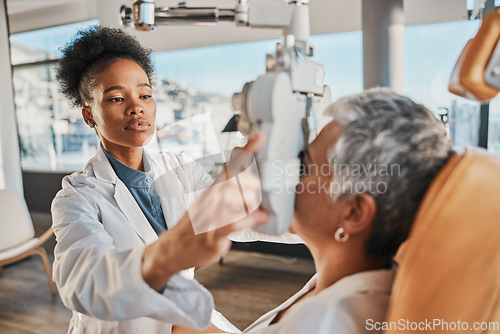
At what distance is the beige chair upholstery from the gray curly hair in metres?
2.95

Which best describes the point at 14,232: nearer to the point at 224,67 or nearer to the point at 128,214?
the point at 224,67

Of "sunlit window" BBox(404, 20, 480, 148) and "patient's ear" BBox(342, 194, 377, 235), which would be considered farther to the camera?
"sunlit window" BBox(404, 20, 480, 148)

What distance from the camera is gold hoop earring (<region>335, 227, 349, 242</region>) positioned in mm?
808

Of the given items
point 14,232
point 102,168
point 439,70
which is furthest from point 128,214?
point 439,70

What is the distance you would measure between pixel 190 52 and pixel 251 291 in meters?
2.31

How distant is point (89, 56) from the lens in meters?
1.33

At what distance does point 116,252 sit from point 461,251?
62 centimetres

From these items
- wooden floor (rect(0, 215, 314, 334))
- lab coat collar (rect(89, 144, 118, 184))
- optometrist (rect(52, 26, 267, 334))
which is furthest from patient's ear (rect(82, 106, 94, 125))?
wooden floor (rect(0, 215, 314, 334))

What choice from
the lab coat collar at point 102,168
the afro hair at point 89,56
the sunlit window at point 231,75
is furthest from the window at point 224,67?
the lab coat collar at point 102,168

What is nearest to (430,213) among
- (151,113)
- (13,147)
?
(151,113)

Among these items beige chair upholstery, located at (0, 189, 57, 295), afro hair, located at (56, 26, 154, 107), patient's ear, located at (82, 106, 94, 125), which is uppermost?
afro hair, located at (56, 26, 154, 107)

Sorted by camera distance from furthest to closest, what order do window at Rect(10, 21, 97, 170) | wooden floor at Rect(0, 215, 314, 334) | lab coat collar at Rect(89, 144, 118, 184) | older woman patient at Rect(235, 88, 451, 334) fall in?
window at Rect(10, 21, 97, 170) → wooden floor at Rect(0, 215, 314, 334) → lab coat collar at Rect(89, 144, 118, 184) → older woman patient at Rect(235, 88, 451, 334)

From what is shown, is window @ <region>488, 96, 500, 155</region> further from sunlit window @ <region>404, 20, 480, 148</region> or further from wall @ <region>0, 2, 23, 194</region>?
wall @ <region>0, 2, 23, 194</region>

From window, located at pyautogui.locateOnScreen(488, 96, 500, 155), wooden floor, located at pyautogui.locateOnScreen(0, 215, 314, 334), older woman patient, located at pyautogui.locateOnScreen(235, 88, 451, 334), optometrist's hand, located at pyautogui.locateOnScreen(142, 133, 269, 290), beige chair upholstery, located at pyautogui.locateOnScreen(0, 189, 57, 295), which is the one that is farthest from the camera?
beige chair upholstery, located at pyautogui.locateOnScreen(0, 189, 57, 295)
